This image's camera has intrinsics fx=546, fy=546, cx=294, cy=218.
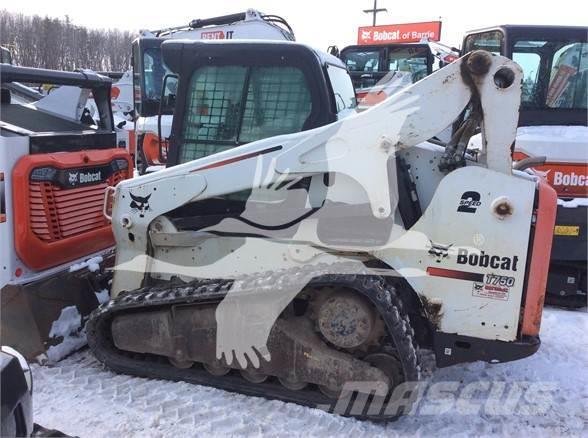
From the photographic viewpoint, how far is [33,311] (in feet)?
11.7

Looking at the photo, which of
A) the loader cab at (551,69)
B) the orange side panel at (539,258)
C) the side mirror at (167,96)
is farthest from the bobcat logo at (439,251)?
the loader cab at (551,69)

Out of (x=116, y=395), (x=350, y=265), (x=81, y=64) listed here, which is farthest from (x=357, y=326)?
(x=81, y=64)

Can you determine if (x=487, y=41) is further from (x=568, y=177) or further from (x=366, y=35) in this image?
(x=366, y=35)

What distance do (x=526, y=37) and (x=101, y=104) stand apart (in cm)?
416

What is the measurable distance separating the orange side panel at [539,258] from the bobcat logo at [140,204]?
2.27 metres

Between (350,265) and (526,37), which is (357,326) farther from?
(526,37)

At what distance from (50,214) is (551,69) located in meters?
4.85

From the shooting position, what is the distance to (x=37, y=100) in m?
4.94

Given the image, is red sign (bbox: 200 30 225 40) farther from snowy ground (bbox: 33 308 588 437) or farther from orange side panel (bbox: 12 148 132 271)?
snowy ground (bbox: 33 308 588 437)

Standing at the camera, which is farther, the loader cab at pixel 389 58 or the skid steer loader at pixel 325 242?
Answer: the loader cab at pixel 389 58

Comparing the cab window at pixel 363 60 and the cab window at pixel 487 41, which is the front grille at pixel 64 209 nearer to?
the cab window at pixel 487 41

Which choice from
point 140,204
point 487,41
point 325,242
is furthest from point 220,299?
point 487,41

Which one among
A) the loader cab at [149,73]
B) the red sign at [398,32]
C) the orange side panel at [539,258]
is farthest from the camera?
the red sign at [398,32]

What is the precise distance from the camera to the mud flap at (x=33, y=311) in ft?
11.5
